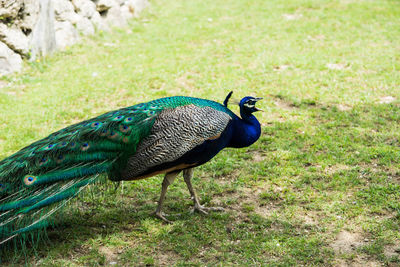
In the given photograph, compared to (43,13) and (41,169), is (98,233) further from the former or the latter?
(43,13)

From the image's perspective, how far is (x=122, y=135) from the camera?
12.3 ft

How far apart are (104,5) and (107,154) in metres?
6.79

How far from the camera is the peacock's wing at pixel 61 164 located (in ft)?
11.2

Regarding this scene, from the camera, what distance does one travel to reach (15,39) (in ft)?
24.9

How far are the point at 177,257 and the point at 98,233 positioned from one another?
2.63 feet

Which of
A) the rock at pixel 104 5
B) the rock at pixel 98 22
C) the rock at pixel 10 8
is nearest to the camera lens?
the rock at pixel 10 8

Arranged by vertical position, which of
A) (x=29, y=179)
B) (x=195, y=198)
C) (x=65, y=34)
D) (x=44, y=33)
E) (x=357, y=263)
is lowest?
(x=357, y=263)

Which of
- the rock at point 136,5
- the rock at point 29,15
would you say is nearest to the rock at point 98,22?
the rock at point 136,5

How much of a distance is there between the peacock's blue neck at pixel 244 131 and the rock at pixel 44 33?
16.7ft

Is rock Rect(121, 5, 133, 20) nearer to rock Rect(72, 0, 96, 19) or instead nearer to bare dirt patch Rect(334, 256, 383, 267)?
rock Rect(72, 0, 96, 19)

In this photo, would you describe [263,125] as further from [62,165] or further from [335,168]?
[62,165]

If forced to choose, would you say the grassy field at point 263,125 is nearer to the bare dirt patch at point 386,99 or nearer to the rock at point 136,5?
the bare dirt patch at point 386,99

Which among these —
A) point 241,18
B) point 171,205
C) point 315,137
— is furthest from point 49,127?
point 241,18

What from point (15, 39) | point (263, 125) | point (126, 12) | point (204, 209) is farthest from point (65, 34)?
point (204, 209)
